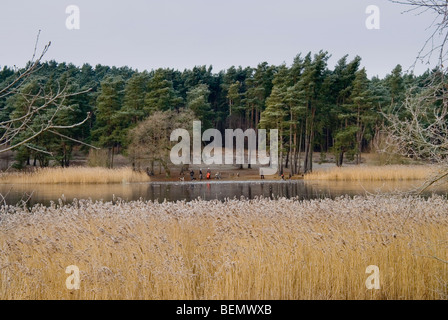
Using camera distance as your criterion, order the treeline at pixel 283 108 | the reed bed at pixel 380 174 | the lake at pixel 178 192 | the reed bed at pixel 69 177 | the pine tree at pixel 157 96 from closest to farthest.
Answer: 1. the lake at pixel 178 192
2. the reed bed at pixel 380 174
3. the reed bed at pixel 69 177
4. the treeline at pixel 283 108
5. the pine tree at pixel 157 96

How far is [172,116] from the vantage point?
133 feet

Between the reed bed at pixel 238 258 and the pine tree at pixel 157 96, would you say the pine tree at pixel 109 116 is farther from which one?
the reed bed at pixel 238 258

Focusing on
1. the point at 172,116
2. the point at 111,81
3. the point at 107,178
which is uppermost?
the point at 111,81

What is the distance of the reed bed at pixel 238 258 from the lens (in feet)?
18.2

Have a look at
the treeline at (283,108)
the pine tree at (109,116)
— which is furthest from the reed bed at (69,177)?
the pine tree at (109,116)

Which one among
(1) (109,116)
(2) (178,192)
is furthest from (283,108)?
(2) (178,192)

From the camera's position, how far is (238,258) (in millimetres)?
6258

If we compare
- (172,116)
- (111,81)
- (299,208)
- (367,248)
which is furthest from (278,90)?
(367,248)

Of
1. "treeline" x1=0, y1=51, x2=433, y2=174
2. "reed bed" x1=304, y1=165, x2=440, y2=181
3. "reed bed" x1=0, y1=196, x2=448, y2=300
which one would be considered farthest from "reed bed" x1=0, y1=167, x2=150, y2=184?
"reed bed" x1=0, y1=196, x2=448, y2=300

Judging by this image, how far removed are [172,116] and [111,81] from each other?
778 centimetres

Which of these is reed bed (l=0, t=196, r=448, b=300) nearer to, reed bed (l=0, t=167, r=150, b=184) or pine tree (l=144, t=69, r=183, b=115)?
reed bed (l=0, t=167, r=150, b=184)

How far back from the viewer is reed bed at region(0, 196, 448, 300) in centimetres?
555
